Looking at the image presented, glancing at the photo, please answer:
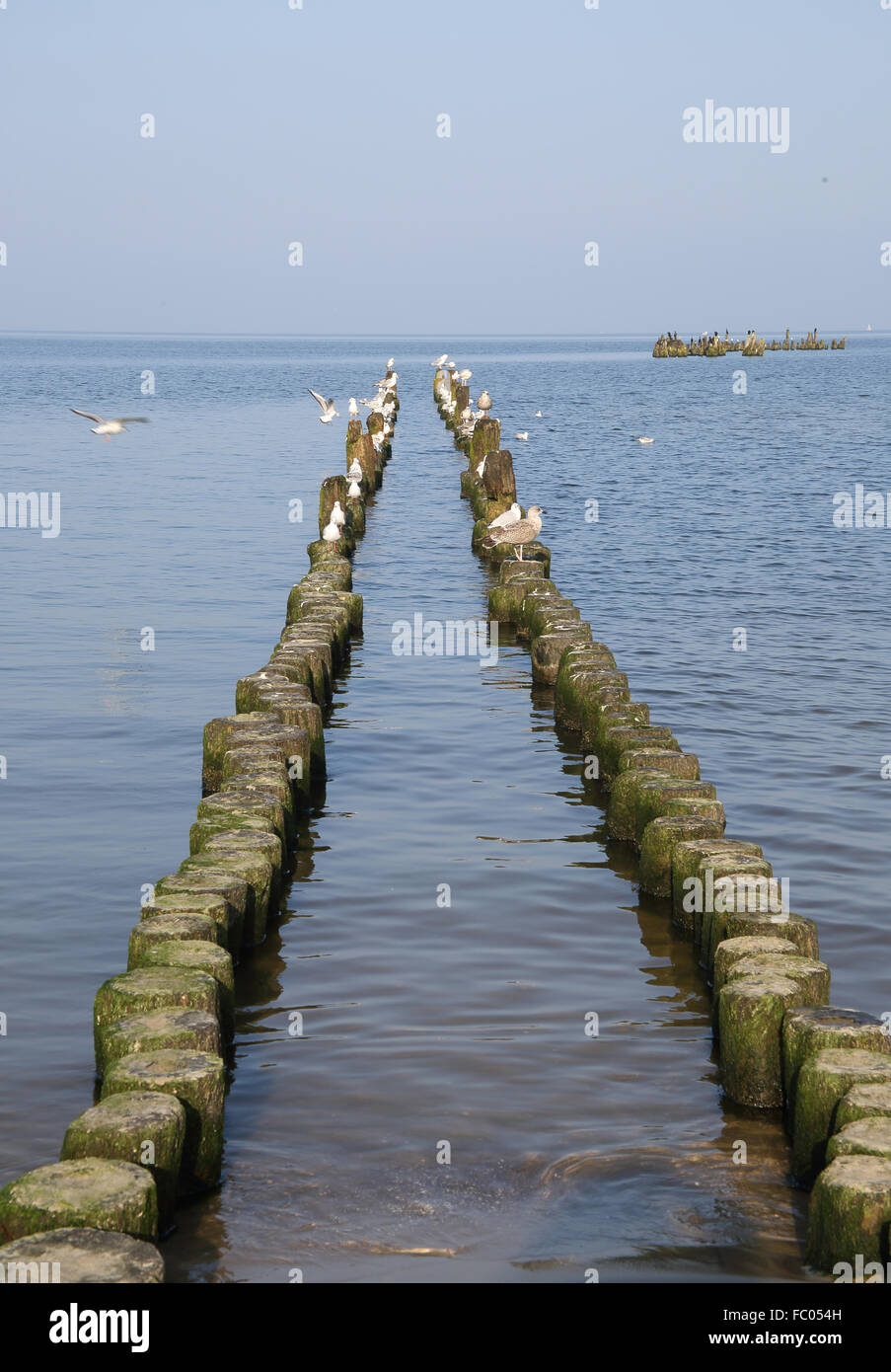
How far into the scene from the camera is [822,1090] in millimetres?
5480

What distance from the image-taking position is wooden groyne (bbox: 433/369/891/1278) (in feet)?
16.0

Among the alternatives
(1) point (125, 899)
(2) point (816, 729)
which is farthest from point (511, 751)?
(1) point (125, 899)

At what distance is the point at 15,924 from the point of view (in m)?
8.20

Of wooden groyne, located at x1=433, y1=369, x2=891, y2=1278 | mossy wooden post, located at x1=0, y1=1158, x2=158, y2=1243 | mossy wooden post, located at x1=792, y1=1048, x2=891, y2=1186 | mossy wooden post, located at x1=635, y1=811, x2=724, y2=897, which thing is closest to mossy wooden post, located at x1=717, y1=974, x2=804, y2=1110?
wooden groyne, located at x1=433, y1=369, x2=891, y2=1278

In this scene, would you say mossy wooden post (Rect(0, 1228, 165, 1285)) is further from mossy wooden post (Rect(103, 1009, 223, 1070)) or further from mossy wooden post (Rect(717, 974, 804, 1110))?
mossy wooden post (Rect(717, 974, 804, 1110))

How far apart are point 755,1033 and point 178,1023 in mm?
2274

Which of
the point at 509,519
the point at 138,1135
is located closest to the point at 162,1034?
the point at 138,1135

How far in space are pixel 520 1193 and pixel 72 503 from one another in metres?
24.1

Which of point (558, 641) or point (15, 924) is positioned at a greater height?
point (558, 641)

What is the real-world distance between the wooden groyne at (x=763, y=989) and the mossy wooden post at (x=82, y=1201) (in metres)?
2.15

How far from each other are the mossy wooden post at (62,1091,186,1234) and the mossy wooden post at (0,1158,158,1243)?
20cm
